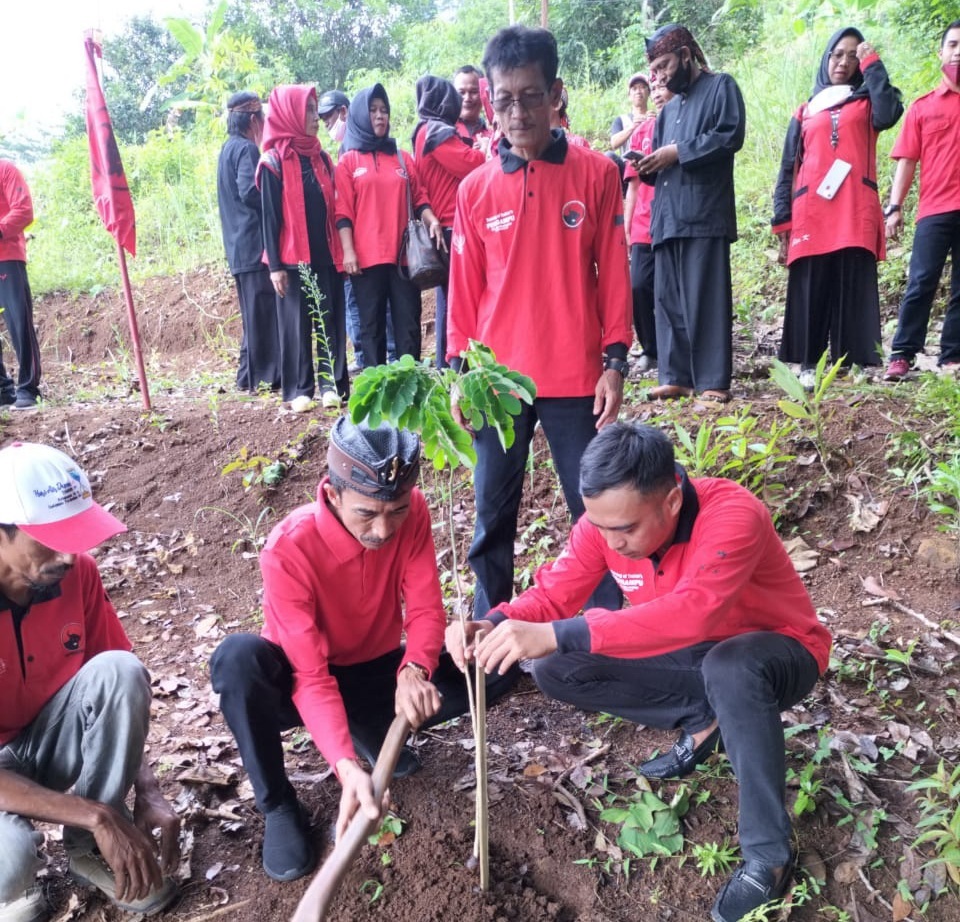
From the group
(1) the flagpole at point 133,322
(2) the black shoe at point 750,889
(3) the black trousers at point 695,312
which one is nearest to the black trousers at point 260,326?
(1) the flagpole at point 133,322

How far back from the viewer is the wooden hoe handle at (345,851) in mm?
1671

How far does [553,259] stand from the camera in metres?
3.28

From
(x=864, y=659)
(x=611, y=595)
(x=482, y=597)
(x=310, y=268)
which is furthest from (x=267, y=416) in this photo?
(x=864, y=659)

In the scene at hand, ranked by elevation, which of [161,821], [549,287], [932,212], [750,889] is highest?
[932,212]

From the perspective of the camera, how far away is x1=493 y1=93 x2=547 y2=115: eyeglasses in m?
3.05

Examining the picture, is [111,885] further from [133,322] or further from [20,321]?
[20,321]

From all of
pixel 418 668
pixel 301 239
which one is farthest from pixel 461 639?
pixel 301 239

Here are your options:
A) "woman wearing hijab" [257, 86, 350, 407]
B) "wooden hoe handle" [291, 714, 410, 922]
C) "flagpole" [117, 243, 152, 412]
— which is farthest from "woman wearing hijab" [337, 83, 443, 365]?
"wooden hoe handle" [291, 714, 410, 922]

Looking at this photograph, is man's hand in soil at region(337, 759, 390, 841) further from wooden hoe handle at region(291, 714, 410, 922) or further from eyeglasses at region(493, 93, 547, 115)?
eyeglasses at region(493, 93, 547, 115)

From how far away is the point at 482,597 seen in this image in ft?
11.5

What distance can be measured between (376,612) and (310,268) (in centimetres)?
388

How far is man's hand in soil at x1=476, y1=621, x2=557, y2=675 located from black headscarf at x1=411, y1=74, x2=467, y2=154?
15.9ft

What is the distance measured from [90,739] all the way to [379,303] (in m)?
4.24

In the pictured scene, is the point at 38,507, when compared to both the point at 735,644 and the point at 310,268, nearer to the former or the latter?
the point at 735,644
